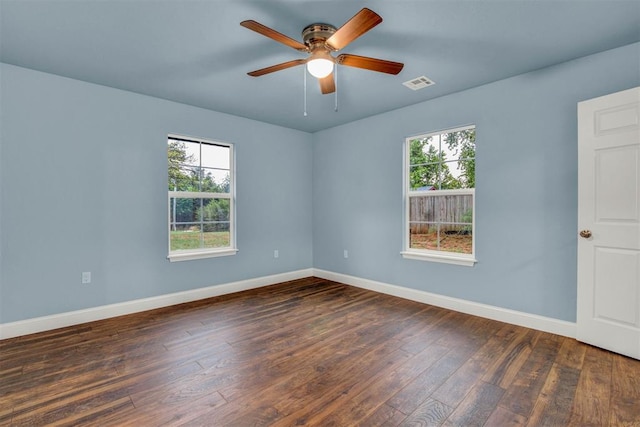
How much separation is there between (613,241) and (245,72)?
3.55 m

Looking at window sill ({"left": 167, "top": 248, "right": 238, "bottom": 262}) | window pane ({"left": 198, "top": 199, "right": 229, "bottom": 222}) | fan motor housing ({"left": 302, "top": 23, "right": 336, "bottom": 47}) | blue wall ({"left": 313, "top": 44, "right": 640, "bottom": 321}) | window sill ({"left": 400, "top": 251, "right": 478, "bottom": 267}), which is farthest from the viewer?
window pane ({"left": 198, "top": 199, "right": 229, "bottom": 222})

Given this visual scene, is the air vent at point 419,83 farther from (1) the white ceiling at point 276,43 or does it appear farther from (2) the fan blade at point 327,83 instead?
(2) the fan blade at point 327,83

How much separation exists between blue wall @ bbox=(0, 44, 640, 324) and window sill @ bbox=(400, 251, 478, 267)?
0.09 meters

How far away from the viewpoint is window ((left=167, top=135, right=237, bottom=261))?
3814 millimetres

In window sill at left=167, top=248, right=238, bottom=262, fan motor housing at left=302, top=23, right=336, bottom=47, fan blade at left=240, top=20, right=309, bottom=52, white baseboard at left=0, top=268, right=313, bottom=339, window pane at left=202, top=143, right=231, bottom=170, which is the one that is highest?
fan motor housing at left=302, top=23, right=336, bottom=47

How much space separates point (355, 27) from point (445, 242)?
2.72m

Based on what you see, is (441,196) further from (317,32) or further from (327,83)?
(317,32)

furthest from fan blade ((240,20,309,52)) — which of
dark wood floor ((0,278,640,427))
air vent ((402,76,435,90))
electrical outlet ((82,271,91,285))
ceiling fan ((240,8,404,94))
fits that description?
electrical outlet ((82,271,91,285))

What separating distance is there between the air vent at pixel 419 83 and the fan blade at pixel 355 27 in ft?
4.36

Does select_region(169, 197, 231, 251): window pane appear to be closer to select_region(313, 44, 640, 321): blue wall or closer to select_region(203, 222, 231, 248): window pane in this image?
select_region(203, 222, 231, 248): window pane

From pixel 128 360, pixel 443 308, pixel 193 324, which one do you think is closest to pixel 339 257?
pixel 443 308

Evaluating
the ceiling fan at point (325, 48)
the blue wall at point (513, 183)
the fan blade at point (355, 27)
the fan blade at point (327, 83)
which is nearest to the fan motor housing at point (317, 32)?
the ceiling fan at point (325, 48)

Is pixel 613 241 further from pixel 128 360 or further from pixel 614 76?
pixel 128 360

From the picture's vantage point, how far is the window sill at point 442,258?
134 inches
